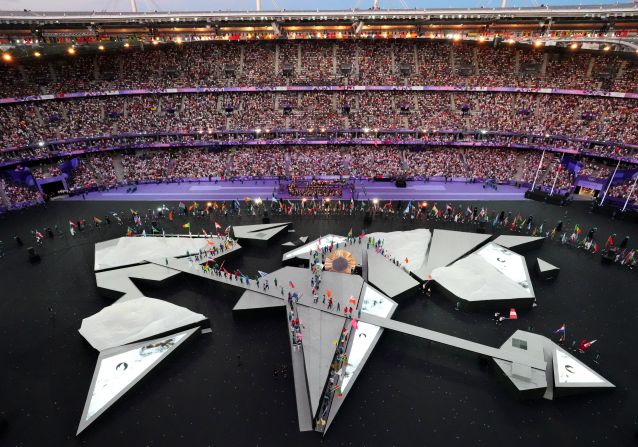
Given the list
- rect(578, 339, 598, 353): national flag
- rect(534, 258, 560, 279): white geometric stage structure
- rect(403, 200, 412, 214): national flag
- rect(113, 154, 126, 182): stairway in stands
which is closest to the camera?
rect(578, 339, 598, 353): national flag

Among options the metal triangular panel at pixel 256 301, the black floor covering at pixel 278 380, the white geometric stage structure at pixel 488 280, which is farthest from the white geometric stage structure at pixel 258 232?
the white geometric stage structure at pixel 488 280

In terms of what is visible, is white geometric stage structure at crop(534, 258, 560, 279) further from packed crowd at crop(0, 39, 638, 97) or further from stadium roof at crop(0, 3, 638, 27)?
stadium roof at crop(0, 3, 638, 27)

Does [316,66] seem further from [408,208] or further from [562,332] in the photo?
[562,332]

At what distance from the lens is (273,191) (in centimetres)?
5488

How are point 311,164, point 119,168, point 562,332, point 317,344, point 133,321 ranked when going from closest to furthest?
1. point 317,344
2. point 562,332
3. point 133,321
4. point 119,168
5. point 311,164

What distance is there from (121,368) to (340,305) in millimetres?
16148

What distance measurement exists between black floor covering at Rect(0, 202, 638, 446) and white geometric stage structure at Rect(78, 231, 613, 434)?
1.02m

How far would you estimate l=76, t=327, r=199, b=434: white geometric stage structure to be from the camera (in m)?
22.2

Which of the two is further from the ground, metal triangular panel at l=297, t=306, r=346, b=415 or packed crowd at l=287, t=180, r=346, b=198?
packed crowd at l=287, t=180, r=346, b=198

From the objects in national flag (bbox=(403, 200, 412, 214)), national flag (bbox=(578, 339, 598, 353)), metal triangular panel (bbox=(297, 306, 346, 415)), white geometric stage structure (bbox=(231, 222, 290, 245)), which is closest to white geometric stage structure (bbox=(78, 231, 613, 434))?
metal triangular panel (bbox=(297, 306, 346, 415))

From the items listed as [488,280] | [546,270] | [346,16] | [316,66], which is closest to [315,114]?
[316,66]

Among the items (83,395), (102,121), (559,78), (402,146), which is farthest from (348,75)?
(83,395)

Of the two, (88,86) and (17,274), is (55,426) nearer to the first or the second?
(17,274)

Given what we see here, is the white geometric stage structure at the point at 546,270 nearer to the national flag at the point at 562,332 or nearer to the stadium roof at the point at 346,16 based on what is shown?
the national flag at the point at 562,332
